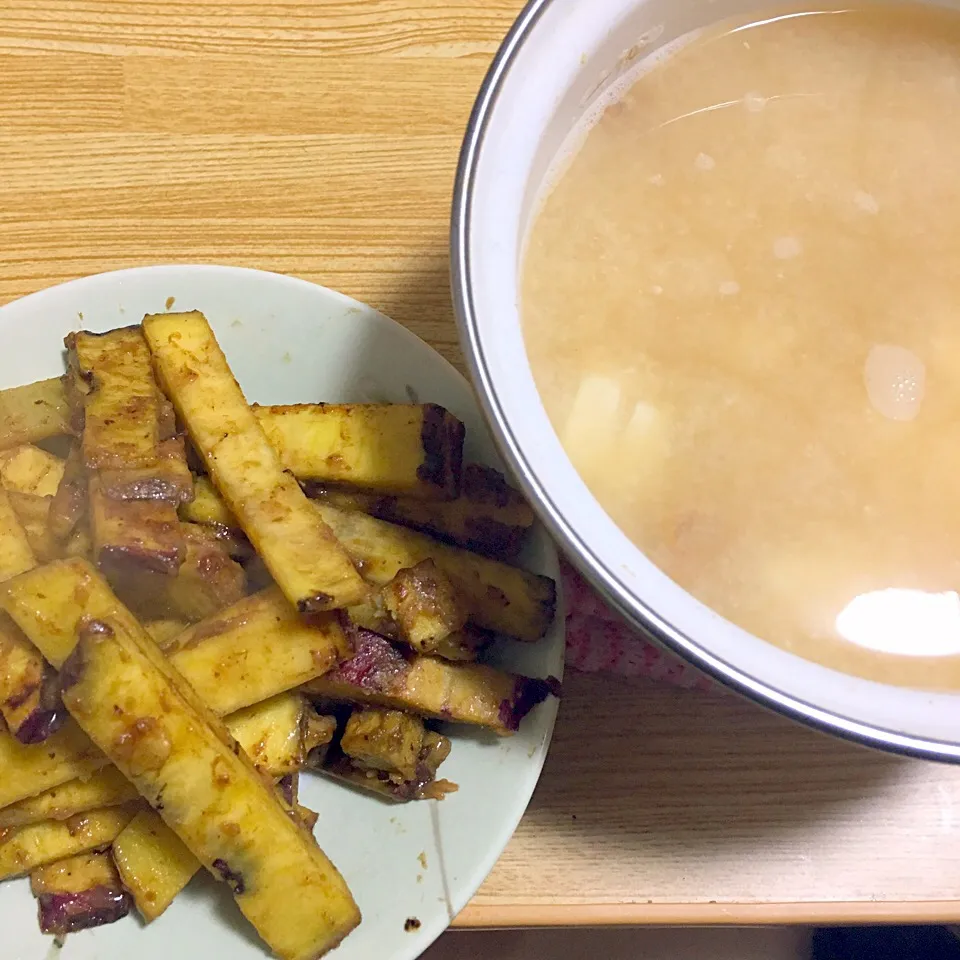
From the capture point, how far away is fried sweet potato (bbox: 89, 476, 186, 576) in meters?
0.60

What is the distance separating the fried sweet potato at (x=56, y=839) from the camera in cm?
64

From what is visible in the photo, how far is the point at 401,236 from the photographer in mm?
894

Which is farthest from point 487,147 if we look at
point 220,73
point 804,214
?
point 220,73

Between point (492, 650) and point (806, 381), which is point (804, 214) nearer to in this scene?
point (806, 381)

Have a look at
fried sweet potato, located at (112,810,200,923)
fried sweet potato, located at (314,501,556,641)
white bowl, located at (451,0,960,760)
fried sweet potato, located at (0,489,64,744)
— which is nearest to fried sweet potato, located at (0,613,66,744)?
fried sweet potato, located at (0,489,64,744)

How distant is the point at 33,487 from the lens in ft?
2.27

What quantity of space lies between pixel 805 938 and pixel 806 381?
0.97m

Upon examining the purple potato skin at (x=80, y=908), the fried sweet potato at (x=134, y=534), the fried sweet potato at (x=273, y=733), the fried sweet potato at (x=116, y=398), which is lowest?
the purple potato skin at (x=80, y=908)

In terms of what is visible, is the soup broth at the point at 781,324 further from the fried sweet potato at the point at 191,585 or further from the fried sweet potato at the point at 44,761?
the fried sweet potato at the point at 44,761

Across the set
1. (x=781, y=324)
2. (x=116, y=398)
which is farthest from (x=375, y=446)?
(x=781, y=324)

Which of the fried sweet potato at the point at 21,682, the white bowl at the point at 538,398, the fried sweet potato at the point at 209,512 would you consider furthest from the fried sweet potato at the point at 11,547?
the white bowl at the point at 538,398

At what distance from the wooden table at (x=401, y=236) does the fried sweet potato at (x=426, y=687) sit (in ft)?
0.40

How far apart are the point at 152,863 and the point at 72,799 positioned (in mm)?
72

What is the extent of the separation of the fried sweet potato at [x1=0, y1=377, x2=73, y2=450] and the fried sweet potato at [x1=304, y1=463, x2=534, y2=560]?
203mm
